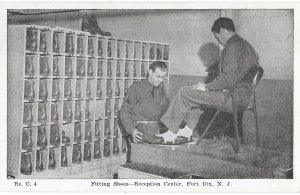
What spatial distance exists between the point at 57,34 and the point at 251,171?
6.53 ft

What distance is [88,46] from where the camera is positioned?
169 inches

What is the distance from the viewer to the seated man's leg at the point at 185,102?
3.69 metres

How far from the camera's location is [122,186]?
3.58 metres

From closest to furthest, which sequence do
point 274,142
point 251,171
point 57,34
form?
point 251,171
point 274,142
point 57,34

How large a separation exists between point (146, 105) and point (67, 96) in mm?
704

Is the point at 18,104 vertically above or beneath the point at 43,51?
beneath

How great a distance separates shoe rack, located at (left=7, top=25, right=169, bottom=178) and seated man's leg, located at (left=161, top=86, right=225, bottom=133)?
2.69ft

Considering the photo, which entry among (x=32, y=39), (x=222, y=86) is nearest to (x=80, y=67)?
(x=32, y=39)

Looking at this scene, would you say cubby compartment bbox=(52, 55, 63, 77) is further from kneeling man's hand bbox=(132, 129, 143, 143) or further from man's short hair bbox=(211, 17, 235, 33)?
man's short hair bbox=(211, 17, 235, 33)

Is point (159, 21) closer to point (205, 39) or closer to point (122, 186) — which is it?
Answer: point (205, 39)

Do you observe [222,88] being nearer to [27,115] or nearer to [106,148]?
[106,148]

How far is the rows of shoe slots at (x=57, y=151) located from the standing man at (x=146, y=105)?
0.50 metres

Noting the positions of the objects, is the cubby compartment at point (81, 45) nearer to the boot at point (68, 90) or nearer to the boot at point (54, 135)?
the boot at point (68, 90)
